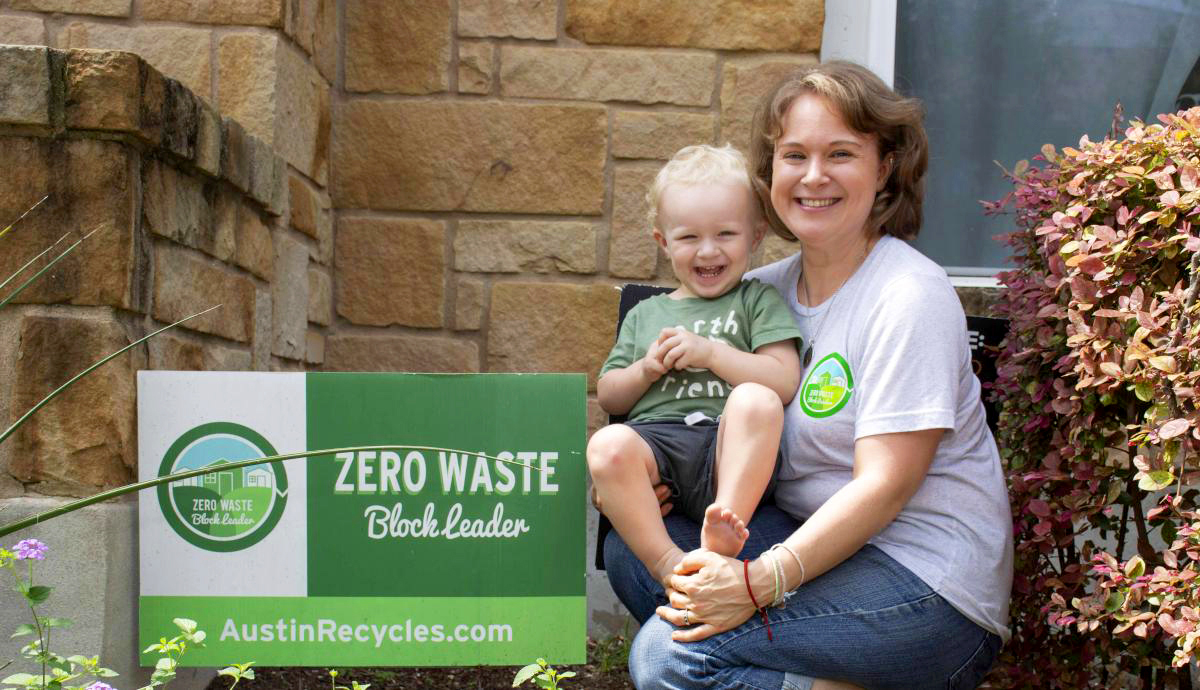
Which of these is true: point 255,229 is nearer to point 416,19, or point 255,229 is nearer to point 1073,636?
point 416,19

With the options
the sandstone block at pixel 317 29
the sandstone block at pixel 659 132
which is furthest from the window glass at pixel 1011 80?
the sandstone block at pixel 317 29

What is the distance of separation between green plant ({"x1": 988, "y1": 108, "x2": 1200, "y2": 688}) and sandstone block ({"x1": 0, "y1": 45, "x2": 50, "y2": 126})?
6.34 ft

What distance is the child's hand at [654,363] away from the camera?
229cm

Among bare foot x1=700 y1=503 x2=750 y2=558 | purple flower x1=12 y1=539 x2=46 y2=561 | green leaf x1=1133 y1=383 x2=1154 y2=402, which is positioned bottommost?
purple flower x1=12 y1=539 x2=46 y2=561

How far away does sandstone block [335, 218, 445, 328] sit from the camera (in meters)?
3.40

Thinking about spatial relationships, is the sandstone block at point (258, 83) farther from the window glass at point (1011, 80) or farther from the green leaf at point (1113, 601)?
the green leaf at point (1113, 601)

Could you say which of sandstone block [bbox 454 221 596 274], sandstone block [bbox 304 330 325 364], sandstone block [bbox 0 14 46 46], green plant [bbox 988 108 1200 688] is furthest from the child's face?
sandstone block [bbox 0 14 46 46]

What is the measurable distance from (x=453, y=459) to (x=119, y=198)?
815mm

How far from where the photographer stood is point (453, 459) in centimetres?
230

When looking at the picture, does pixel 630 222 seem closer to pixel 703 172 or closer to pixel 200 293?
pixel 703 172

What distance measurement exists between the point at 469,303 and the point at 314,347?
1.56 feet

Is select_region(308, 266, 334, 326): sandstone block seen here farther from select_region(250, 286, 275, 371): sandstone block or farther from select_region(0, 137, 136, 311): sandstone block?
select_region(0, 137, 136, 311): sandstone block

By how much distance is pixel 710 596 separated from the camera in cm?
196

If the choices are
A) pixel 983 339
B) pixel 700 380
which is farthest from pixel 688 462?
pixel 983 339
